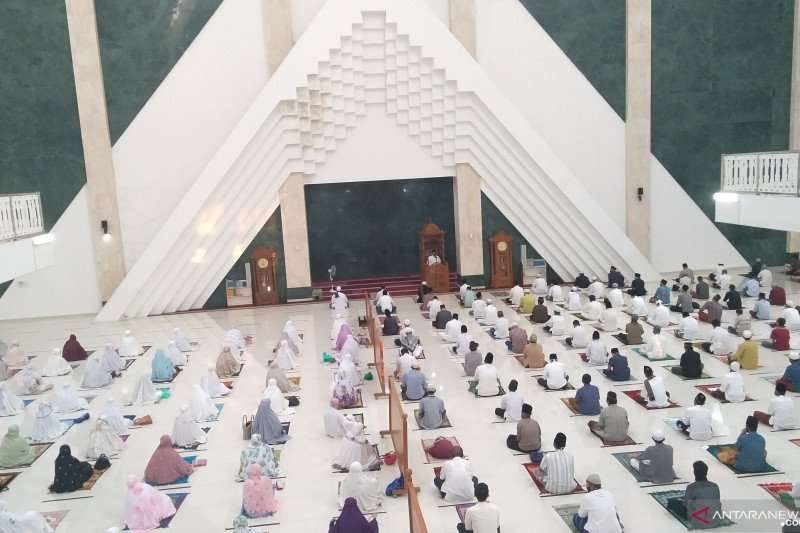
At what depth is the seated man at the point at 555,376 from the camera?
1223 centimetres

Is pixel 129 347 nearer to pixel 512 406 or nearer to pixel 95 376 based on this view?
pixel 95 376

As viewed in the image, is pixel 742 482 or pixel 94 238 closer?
pixel 742 482

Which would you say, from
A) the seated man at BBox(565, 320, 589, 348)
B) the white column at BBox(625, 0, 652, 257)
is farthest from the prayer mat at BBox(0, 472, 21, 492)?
the white column at BBox(625, 0, 652, 257)

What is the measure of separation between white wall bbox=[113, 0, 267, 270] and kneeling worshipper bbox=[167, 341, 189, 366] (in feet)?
21.0

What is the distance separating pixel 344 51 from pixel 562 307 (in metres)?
9.27

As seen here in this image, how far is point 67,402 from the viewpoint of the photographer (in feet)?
41.0

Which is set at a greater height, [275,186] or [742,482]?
[275,186]

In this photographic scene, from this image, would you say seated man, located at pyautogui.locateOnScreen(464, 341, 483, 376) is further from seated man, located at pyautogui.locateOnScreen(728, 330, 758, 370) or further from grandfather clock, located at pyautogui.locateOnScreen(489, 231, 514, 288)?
grandfather clock, located at pyautogui.locateOnScreen(489, 231, 514, 288)

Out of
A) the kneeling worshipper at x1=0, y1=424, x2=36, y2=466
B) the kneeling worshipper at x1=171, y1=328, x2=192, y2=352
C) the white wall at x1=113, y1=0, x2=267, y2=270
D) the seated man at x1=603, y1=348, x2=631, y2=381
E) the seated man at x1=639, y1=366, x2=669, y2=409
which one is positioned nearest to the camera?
the kneeling worshipper at x1=0, y1=424, x2=36, y2=466

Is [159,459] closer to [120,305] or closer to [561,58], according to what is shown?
[120,305]

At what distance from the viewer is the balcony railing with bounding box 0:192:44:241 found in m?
13.6

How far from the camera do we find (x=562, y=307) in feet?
60.2

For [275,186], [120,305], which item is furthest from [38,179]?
[275,186]

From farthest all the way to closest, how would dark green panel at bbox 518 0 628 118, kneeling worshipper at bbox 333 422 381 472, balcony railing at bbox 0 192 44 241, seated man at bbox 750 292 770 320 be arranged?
dark green panel at bbox 518 0 628 118 < seated man at bbox 750 292 770 320 < balcony railing at bbox 0 192 44 241 < kneeling worshipper at bbox 333 422 381 472
